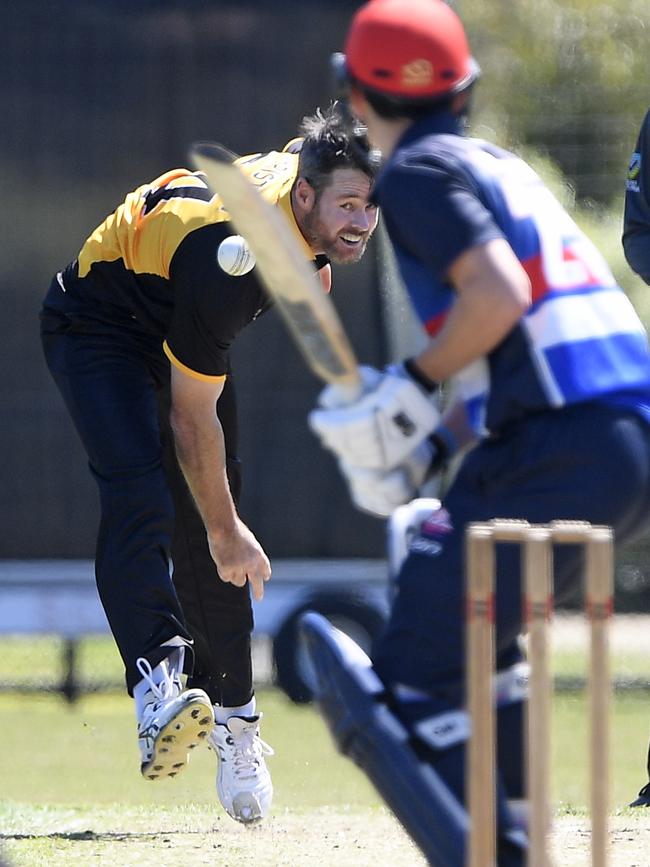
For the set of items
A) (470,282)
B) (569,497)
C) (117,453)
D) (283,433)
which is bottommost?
(283,433)

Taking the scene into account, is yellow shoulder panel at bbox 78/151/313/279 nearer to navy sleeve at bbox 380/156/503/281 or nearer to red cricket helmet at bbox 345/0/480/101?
red cricket helmet at bbox 345/0/480/101

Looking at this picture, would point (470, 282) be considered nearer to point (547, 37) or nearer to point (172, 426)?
point (172, 426)

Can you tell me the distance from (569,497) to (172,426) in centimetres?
176

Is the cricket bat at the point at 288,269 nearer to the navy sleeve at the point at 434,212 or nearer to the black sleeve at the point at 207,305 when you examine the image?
the navy sleeve at the point at 434,212

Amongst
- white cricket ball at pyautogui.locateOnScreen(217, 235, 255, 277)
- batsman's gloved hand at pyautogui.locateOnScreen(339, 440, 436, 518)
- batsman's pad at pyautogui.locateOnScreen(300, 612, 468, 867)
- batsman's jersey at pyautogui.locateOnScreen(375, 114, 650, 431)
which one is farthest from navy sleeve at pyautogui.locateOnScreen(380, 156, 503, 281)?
white cricket ball at pyautogui.locateOnScreen(217, 235, 255, 277)

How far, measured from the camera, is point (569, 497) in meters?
2.83

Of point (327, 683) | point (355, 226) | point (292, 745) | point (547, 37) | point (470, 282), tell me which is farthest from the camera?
point (547, 37)

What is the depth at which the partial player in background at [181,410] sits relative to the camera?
419 cm

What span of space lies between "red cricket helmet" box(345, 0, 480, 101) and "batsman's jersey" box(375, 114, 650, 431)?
95 mm

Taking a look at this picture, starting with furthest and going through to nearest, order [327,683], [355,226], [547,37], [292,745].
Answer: [547,37], [292,745], [355,226], [327,683]

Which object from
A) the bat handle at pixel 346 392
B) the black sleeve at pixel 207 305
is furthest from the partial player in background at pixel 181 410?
the bat handle at pixel 346 392

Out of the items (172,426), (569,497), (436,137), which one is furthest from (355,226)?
(569,497)

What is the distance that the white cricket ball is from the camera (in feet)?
13.5

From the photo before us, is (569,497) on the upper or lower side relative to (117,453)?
upper
